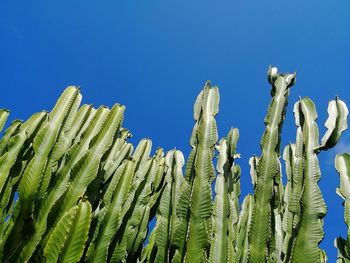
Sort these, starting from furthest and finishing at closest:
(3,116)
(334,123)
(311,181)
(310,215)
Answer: (3,116) → (334,123) → (311,181) → (310,215)

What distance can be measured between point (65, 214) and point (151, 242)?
983mm

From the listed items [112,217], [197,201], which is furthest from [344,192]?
[112,217]

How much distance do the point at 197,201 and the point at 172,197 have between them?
0.35 metres

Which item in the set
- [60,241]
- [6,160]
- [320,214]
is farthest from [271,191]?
[6,160]

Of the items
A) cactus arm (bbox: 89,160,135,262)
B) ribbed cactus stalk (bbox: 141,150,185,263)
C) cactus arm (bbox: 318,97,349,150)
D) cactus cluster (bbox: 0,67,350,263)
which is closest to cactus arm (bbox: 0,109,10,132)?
cactus cluster (bbox: 0,67,350,263)

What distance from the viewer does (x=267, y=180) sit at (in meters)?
1.99

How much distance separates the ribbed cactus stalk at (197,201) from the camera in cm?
186

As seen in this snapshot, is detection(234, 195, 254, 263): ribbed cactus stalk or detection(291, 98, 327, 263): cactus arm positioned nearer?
detection(291, 98, 327, 263): cactus arm

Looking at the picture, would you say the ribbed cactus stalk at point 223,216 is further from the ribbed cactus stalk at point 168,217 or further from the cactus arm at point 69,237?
the cactus arm at point 69,237

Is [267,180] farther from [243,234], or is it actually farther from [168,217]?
[243,234]

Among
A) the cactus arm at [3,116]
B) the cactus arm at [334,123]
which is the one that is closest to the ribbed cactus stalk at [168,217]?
the cactus arm at [334,123]

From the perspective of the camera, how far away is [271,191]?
1.97 meters

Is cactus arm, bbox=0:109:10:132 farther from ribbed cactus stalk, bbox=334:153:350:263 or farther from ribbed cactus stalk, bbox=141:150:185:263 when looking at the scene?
ribbed cactus stalk, bbox=334:153:350:263

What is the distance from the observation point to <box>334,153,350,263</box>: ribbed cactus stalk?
2.00m
